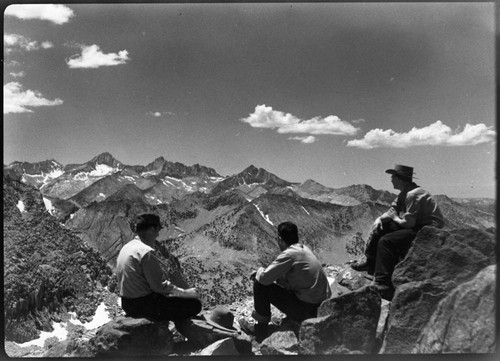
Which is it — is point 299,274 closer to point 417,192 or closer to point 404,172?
point 417,192

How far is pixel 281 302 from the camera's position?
4.69 metres

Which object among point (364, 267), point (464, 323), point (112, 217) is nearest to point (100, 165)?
point (364, 267)

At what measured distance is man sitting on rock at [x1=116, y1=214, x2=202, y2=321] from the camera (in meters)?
4.44

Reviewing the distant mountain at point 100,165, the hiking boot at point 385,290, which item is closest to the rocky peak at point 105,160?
the distant mountain at point 100,165

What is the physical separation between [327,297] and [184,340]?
157cm

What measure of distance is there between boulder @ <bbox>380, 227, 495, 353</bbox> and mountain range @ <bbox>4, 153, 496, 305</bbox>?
56cm

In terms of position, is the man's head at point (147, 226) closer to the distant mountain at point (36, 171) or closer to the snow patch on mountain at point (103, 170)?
the distant mountain at point (36, 171)

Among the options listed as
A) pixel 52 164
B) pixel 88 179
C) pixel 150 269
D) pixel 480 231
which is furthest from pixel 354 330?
pixel 88 179

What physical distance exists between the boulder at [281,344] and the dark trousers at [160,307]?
0.86 meters

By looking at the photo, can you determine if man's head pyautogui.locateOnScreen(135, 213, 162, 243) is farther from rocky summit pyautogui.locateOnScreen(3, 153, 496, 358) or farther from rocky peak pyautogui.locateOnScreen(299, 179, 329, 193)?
rocky peak pyautogui.locateOnScreen(299, 179, 329, 193)

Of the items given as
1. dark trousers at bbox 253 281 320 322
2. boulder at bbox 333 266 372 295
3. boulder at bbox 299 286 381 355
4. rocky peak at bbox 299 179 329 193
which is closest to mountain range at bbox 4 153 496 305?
rocky peak at bbox 299 179 329 193

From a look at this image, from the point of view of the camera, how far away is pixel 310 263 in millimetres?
4578

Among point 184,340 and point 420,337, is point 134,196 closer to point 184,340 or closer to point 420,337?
point 184,340

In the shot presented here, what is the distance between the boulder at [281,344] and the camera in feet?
15.9
